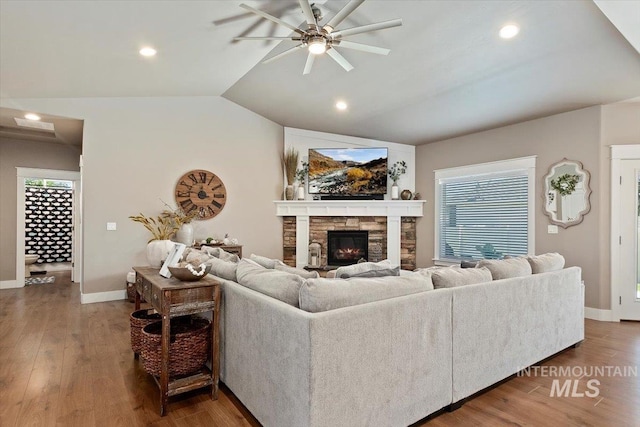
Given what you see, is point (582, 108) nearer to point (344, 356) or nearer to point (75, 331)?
point (344, 356)

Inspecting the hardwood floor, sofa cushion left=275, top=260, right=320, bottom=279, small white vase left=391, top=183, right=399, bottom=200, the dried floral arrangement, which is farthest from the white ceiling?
the hardwood floor

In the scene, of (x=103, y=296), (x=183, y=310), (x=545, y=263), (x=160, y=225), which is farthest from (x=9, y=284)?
(x=545, y=263)

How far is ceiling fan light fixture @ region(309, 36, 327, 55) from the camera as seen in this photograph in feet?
9.83

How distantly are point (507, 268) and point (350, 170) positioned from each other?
413 cm

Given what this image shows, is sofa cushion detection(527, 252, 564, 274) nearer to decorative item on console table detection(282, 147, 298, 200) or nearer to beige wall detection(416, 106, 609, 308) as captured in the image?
beige wall detection(416, 106, 609, 308)

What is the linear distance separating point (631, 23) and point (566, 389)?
2823 millimetres

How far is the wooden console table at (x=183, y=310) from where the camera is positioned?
2170mm

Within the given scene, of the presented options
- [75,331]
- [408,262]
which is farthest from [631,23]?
[75,331]

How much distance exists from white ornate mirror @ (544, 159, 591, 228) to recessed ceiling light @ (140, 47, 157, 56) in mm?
5154

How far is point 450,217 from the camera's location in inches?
251

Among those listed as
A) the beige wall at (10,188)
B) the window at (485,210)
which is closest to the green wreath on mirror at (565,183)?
the window at (485,210)

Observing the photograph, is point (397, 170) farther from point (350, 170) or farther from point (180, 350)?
point (180, 350)

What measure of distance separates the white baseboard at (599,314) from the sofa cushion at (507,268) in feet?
7.82

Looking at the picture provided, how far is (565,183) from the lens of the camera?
4.70m
